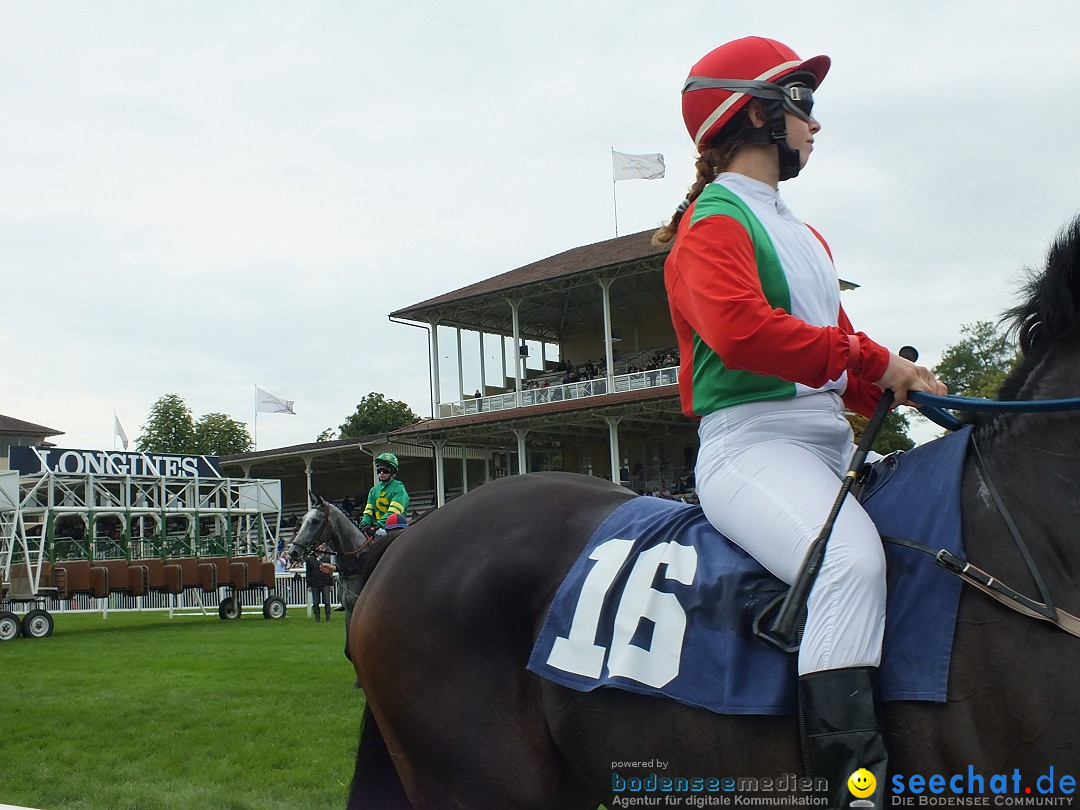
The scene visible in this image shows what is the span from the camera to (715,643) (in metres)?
2.22

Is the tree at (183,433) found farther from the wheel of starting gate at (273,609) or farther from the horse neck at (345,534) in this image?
the horse neck at (345,534)

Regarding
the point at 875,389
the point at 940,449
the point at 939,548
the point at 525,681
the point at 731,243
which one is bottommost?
the point at 525,681

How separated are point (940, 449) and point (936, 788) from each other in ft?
2.39

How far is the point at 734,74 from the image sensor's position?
2475mm

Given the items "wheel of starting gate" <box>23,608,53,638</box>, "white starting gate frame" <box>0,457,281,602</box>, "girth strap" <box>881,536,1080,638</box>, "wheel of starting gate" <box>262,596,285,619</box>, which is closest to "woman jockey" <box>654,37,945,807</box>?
"girth strap" <box>881,536,1080,638</box>

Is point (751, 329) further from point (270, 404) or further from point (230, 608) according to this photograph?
point (270, 404)

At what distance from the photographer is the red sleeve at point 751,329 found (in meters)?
2.14

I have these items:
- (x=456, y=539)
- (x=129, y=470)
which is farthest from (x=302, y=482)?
(x=456, y=539)

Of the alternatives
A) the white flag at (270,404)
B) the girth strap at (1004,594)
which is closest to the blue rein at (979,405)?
the girth strap at (1004,594)

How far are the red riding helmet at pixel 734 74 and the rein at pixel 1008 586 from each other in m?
1.06

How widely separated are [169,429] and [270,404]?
14.8m

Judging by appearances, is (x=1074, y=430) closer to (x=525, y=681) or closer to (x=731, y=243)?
(x=731, y=243)

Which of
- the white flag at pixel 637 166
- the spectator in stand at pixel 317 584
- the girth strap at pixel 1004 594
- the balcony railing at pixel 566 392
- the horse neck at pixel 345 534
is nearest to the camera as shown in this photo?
the girth strap at pixel 1004 594

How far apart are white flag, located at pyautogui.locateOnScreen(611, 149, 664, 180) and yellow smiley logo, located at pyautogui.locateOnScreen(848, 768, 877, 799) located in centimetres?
3191
